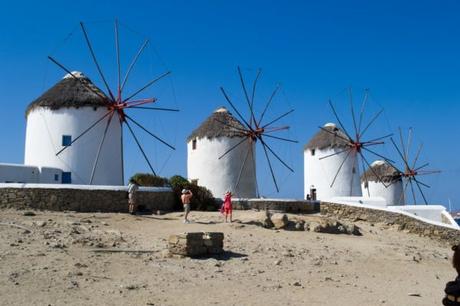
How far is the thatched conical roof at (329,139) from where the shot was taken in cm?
3284

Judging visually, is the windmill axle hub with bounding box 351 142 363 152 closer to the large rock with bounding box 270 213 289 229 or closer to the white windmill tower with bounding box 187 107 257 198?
the white windmill tower with bounding box 187 107 257 198

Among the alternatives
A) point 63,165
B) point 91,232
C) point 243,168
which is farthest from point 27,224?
point 243,168

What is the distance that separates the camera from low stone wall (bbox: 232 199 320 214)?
73.9ft

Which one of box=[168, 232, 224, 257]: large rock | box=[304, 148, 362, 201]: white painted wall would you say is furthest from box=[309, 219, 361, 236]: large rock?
box=[304, 148, 362, 201]: white painted wall

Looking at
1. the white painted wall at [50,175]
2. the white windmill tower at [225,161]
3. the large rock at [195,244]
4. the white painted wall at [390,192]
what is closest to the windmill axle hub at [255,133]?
the white windmill tower at [225,161]

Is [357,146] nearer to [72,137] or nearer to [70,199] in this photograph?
[72,137]

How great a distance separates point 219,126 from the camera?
28.0m

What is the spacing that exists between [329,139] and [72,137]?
1754 centimetres

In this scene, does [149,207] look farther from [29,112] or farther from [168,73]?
[29,112]

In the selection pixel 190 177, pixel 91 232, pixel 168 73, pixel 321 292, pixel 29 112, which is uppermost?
pixel 168 73

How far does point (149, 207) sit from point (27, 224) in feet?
21.2

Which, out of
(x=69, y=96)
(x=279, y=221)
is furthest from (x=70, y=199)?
(x=279, y=221)

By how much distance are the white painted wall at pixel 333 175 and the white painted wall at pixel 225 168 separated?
6996mm

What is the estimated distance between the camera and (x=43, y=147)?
873 inches
